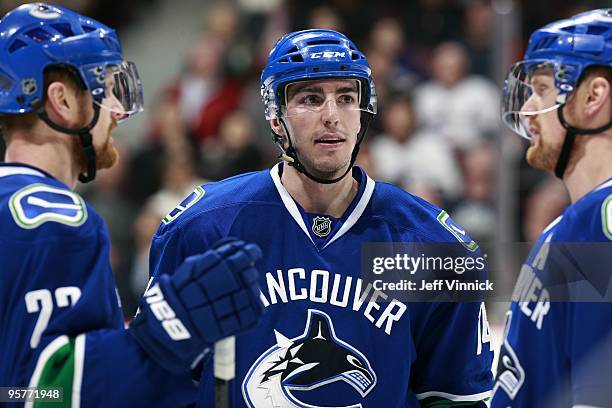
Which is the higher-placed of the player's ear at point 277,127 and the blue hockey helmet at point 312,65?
the blue hockey helmet at point 312,65

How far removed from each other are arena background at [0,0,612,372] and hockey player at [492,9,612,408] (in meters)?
2.81

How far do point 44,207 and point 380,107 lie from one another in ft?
13.7

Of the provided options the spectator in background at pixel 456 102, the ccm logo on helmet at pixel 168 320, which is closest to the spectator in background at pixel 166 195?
the spectator in background at pixel 456 102

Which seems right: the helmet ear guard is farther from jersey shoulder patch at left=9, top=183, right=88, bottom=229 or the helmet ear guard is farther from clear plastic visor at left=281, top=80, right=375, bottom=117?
jersey shoulder patch at left=9, top=183, right=88, bottom=229

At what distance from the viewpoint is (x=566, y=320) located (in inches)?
91.4

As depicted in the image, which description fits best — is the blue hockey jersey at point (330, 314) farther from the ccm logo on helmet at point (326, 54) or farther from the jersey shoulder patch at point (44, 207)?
the jersey shoulder patch at point (44, 207)

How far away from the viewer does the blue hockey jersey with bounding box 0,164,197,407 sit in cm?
212

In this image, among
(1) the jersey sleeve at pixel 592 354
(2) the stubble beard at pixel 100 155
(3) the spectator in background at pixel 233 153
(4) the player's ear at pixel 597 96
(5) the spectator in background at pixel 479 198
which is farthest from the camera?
(3) the spectator in background at pixel 233 153

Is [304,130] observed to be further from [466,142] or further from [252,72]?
[252,72]

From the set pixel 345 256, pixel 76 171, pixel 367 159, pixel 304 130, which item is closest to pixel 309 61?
pixel 304 130

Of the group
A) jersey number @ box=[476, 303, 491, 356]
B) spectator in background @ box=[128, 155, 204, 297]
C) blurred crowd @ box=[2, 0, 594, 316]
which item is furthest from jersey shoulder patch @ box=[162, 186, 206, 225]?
spectator in background @ box=[128, 155, 204, 297]

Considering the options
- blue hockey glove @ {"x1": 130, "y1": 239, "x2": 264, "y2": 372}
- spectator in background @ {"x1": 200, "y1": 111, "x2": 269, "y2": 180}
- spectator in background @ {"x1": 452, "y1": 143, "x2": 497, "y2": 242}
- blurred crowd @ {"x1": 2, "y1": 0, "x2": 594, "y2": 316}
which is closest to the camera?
blue hockey glove @ {"x1": 130, "y1": 239, "x2": 264, "y2": 372}

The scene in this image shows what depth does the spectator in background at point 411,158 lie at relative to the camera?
5.81 meters

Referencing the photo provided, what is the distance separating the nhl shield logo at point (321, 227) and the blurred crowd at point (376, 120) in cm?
267
